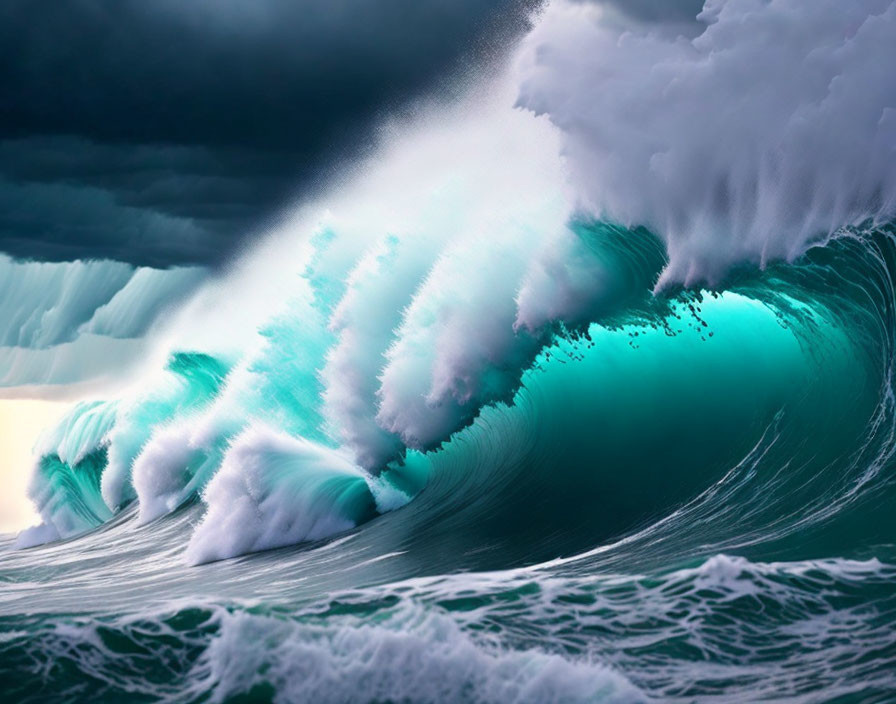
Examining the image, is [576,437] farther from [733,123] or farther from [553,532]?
[733,123]

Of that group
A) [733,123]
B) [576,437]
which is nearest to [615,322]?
[576,437]

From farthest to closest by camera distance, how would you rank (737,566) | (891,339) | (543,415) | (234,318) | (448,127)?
(234,318) < (448,127) < (543,415) < (891,339) < (737,566)

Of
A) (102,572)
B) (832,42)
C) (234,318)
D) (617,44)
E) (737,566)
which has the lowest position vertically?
(737,566)

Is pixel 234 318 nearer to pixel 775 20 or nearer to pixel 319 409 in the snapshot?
pixel 319 409

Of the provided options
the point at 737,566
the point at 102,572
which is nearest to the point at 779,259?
the point at 737,566

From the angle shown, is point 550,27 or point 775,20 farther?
point 550,27
